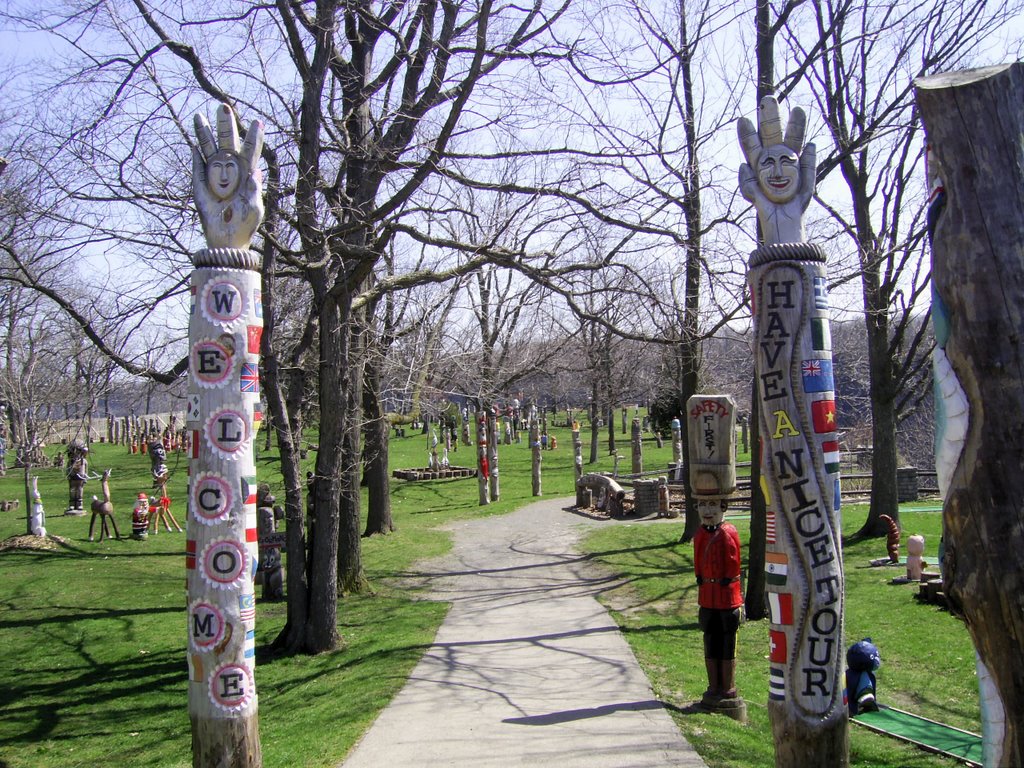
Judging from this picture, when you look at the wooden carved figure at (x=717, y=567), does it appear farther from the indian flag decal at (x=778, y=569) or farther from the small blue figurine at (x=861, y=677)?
the indian flag decal at (x=778, y=569)

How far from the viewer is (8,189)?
927 cm

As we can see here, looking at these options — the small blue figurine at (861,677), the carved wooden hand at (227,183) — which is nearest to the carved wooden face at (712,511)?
the small blue figurine at (861,677)

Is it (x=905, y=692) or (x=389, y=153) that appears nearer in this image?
(x=905, y=692)

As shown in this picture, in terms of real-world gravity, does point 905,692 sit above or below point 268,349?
below

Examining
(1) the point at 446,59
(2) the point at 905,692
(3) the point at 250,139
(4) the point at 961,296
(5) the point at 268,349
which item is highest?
(1) the point at 446,59

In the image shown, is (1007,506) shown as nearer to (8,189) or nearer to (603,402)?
(8,189)

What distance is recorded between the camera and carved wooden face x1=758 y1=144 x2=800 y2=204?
5711 mm

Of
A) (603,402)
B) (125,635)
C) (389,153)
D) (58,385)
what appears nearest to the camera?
(389,153)

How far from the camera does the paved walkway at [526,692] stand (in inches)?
250

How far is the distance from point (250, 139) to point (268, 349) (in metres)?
3.48

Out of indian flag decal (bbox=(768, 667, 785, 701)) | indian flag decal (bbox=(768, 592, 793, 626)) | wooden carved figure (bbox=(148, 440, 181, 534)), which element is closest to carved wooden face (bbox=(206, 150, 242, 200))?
indian flag decal (bbox=(768, 592, 793, 626))

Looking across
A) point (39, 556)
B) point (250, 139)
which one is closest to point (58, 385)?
point (39, 556)

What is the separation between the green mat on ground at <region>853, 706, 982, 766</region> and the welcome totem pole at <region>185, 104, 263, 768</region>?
17.0 ft

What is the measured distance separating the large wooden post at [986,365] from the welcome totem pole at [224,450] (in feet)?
14.9
